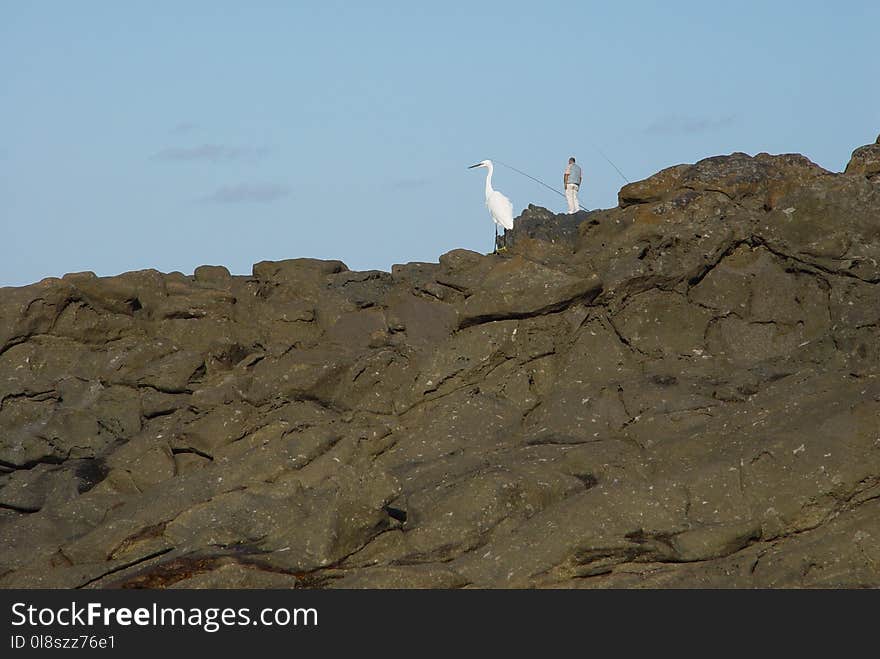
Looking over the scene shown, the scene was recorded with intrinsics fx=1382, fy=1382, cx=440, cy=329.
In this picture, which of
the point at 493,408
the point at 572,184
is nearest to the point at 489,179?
the point at 572,184

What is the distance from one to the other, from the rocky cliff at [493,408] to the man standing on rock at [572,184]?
185 inches

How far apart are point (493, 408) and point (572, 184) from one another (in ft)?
40.6

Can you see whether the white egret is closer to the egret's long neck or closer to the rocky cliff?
the egret's long neck

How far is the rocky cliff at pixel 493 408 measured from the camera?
20469mm

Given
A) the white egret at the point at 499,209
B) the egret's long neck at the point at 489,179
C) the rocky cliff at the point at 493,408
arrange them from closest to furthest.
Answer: the rocky cliff at the point at 493,408 → the white egret at the point at 499,209 → the egret's long neck at the point at 489,179

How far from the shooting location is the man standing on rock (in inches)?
1454

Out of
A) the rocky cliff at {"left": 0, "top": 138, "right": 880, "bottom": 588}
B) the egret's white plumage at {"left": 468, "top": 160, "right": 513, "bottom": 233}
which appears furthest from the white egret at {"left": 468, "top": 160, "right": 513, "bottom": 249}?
the rocky cliff at {"left": 0, "top": 138, "right": 880, "bottom": 588}

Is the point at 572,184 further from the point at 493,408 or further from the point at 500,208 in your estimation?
the point at 493,408

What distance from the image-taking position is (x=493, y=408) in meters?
26.0

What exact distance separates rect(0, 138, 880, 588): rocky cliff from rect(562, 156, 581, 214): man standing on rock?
4.70 metres

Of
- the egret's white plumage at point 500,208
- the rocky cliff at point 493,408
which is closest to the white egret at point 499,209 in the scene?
the egret's white plumage at point 500,208

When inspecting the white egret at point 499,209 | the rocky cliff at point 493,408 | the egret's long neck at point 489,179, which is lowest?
the rocky cliff at point 493,408

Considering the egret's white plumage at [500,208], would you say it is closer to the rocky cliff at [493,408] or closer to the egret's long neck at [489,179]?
the egret's long neck at [489,179]
